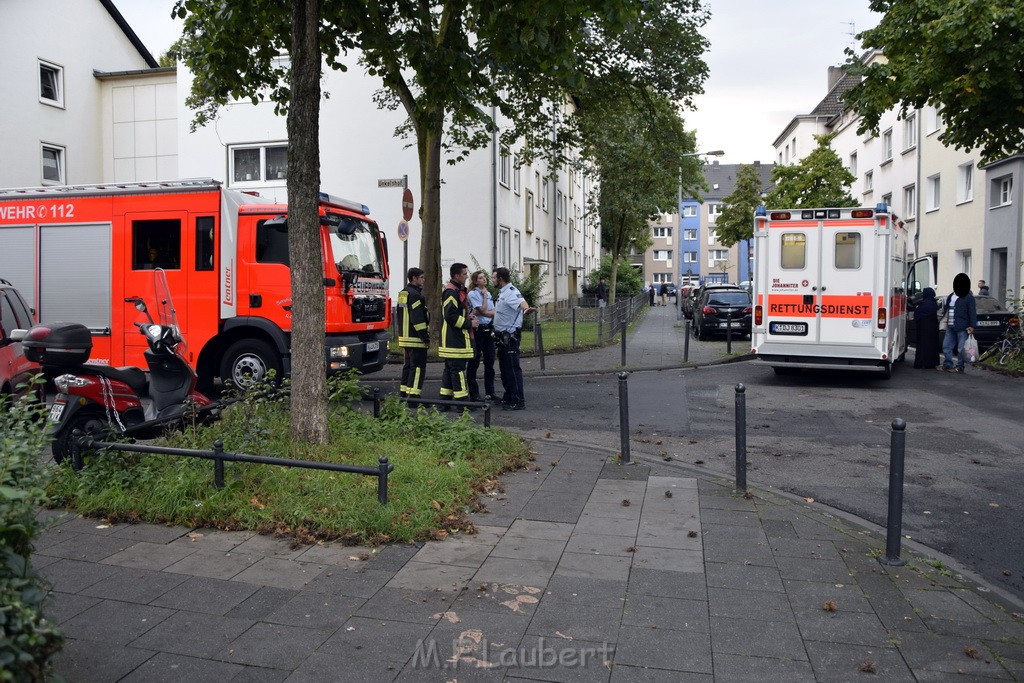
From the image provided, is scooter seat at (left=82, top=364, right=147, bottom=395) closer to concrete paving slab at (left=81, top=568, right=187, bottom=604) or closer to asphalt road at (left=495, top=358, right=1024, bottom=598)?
concrete paving slab at (left=81, top=568, right=187, bottom=604)

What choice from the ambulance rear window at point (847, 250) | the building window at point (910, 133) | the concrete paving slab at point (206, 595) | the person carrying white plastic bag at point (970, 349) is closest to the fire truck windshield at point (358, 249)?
the concrete paving slab at point (206, 595)

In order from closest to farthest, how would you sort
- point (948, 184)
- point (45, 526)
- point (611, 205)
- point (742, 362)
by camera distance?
point (45, 526), point (742, 362), point (948, 184), point (611, 205)

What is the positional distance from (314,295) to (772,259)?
9.52 meters

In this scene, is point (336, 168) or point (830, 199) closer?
point (336, 168)

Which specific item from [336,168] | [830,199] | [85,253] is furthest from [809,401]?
[830,199]

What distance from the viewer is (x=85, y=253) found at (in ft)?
39.3

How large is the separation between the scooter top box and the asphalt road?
4892 millimetres

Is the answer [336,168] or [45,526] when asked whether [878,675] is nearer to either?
[45,526]

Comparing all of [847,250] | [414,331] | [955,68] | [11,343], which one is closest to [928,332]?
[847,250]

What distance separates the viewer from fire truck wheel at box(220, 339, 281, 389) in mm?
11469

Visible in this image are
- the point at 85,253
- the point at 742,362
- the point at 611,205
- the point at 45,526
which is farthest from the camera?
the point at 611,205

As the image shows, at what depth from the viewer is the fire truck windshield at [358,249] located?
38.4 feet

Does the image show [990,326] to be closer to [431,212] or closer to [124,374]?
[431,212]

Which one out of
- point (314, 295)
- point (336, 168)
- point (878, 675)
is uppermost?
point (336, 168)
